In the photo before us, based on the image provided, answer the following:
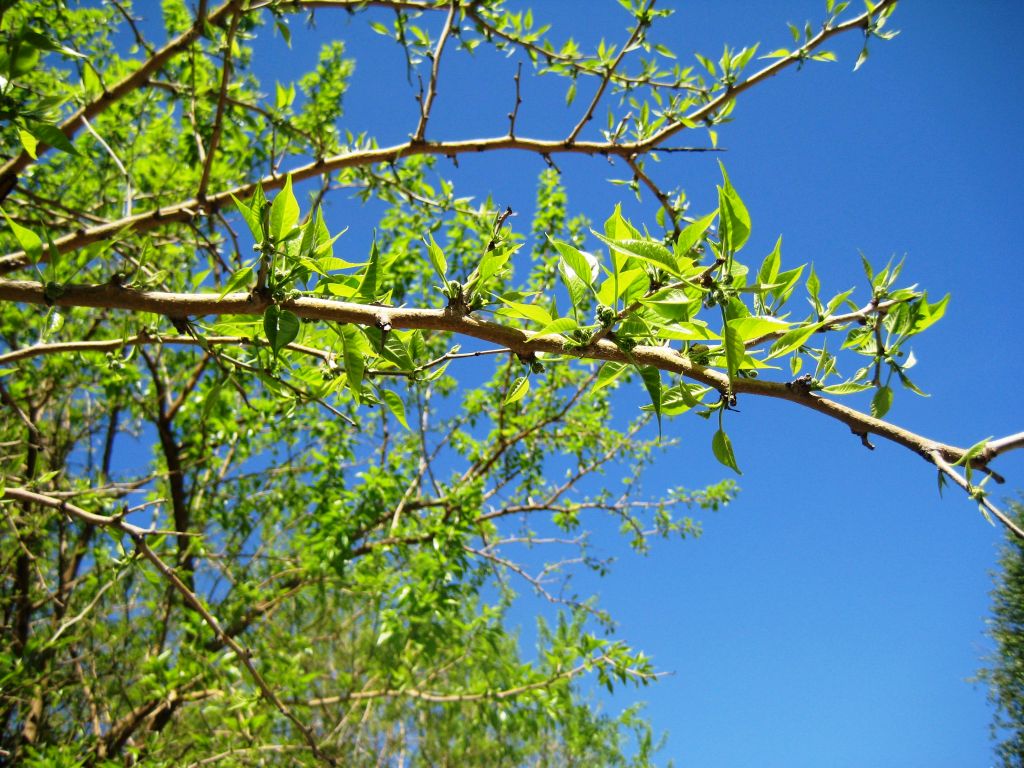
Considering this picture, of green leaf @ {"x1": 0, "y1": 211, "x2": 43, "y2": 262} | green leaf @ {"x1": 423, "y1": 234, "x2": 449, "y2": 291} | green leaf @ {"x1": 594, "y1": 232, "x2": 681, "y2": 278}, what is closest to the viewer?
green leaf @ {"x1": 594, "y1": 232, "x2": 681, "y2": 278}

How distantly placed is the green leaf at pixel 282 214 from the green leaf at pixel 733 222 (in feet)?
2.13

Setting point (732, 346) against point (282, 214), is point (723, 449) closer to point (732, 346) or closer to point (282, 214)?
point (732, 346)

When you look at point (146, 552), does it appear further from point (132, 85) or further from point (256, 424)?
point (256, 424)

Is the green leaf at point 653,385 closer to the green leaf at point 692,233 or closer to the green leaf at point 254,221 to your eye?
the green leaf at point 692,233

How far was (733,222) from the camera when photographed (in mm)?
939

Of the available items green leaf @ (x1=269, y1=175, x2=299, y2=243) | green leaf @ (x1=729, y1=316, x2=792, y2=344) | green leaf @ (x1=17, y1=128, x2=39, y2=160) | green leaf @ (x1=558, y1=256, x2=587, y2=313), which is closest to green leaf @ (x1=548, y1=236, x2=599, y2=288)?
green leaf @ (x1=558, y1=256, x2=587, y2=313)

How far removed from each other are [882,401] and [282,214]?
1039mm

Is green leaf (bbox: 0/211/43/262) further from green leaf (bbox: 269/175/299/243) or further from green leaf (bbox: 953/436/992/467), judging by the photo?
green leaf (bbox: 953/436/992/467)

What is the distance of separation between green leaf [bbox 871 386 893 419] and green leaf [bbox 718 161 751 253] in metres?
0.43

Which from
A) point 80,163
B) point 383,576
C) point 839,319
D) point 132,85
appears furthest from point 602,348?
point 80,163

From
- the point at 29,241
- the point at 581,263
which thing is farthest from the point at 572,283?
the point at 29,241

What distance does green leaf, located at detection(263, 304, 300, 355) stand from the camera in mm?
1103

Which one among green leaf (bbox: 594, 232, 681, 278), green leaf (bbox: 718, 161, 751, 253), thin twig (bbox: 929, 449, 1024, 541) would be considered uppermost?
green leaf (bbox: 718, 161, 751, 253)

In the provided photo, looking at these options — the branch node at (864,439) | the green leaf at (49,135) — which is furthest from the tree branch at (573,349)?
the green leaf at (49,135)
